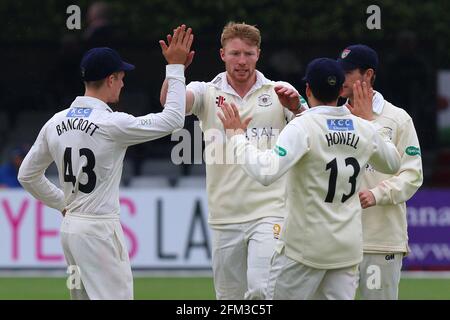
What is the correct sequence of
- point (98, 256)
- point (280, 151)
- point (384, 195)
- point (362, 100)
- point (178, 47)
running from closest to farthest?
point (280, 151) < point (98, 256) < point (178, 47) < point (362, 100) < point (384, 195)

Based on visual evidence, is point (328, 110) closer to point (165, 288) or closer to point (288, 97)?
point (288, 97)

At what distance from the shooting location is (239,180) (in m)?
9.16

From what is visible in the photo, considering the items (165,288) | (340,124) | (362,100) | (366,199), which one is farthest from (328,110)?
(165,288)

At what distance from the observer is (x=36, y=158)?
334 inches

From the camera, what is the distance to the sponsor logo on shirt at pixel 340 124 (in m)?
7.80

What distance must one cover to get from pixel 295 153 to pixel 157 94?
31.0 ft

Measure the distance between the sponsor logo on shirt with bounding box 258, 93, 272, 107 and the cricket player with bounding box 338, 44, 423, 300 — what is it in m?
0.60

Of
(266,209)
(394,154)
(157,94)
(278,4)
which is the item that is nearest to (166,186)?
(157,94)

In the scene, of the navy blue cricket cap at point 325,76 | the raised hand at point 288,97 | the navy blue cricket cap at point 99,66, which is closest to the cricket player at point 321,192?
the navy blue cricket cap at point 325,76

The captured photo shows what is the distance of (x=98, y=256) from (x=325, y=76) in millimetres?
1897

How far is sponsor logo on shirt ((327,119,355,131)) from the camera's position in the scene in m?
7.80

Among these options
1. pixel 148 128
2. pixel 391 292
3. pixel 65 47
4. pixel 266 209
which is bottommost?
pixel 391 292

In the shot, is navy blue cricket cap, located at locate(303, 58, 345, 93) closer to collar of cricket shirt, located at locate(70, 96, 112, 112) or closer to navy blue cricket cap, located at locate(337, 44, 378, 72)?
navy blue cricket cap, located at locate(337, 44, 378, 72)

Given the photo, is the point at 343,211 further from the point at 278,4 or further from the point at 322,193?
the point at 278,4
